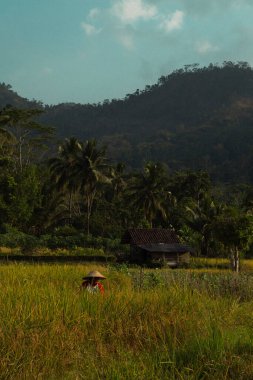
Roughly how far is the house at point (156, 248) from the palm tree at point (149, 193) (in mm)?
11255

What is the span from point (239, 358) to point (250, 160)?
129 m

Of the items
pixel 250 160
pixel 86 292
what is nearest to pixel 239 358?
pixel 86 292

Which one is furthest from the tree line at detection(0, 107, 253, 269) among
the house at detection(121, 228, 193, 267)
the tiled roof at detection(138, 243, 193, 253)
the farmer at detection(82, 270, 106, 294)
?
the farmer at detection(82, 270, 106, 294)

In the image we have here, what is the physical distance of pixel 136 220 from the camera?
65.5 meters

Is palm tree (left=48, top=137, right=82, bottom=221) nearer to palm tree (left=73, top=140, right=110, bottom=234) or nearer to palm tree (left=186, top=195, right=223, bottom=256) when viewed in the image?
palm tree (left=73, top=140, right=110, bottom=234)

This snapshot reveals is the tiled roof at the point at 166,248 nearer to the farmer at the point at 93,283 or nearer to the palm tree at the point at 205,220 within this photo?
the palm tree at the point at 205,220

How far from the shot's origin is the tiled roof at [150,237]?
151ft

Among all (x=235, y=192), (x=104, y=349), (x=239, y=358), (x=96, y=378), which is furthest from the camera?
(x=235, y=192)

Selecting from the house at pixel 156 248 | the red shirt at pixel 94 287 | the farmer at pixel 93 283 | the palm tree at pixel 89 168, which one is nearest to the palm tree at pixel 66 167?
the palm tree at pixel 89 168

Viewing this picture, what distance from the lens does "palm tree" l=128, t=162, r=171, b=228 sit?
59219 mm

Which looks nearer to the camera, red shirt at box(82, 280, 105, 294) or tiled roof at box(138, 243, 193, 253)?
red shirt at box(82, 280, 105, 294)

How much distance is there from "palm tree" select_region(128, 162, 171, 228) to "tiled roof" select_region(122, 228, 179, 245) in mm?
11616

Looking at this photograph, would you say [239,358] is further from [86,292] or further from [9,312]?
[86,292]

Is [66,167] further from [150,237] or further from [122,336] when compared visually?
[122,336]
